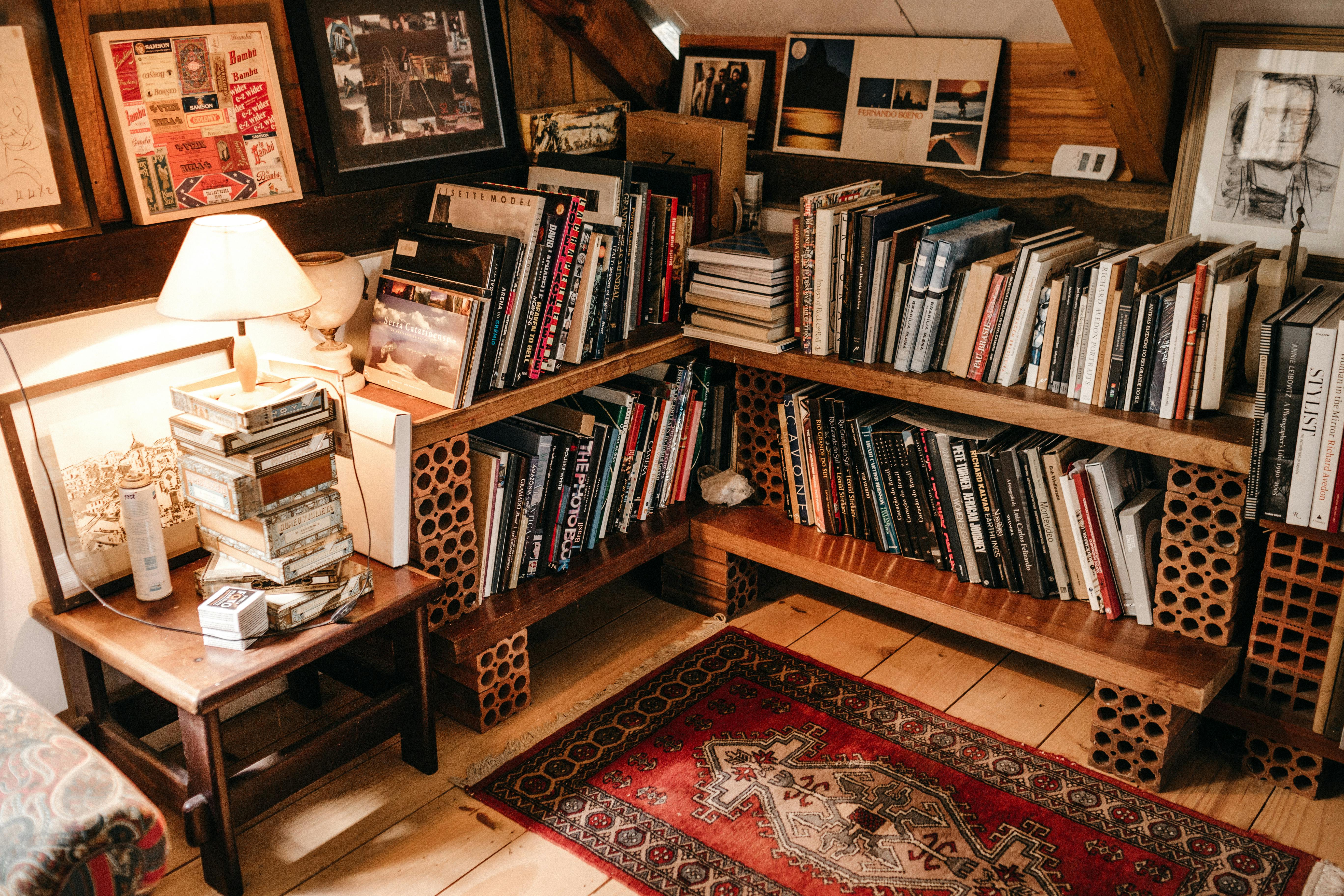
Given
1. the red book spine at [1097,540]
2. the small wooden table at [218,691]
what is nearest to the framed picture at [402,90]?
the small wooden table at [218,691]

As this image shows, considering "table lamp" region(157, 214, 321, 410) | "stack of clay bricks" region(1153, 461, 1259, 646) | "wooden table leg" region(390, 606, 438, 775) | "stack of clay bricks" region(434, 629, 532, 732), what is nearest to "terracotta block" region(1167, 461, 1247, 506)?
"stack of clay bricks" region(1153, 461, 1259, 646)

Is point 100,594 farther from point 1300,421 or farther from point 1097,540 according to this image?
point 1300,421

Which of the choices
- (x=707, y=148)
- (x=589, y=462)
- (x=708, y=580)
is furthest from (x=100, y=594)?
(x=707, y=148)

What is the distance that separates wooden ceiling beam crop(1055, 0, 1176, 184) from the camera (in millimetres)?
1793

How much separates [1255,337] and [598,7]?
161cm

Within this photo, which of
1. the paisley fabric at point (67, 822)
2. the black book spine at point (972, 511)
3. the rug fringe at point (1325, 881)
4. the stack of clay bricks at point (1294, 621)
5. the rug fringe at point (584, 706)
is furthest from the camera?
the black book spine at point (972, 511)

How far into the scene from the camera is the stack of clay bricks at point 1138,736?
190 cm

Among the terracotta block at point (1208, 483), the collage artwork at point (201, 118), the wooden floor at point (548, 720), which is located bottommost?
the wooden floor at point (548, 720)

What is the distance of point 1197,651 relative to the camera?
193 centimetres

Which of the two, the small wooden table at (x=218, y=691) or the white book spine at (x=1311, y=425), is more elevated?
the white book spine at (x=1311, y=425)

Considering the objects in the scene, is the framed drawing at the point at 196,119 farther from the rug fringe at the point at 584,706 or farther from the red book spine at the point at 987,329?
the red book spine at the point at 987,329

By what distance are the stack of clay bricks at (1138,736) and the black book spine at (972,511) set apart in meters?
0.34

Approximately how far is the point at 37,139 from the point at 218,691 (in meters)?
0.89

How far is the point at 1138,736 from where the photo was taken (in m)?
1.92
